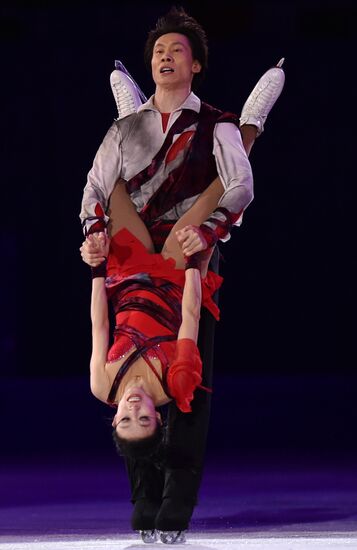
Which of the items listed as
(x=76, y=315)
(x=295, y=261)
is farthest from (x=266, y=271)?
(x=76, y=315)

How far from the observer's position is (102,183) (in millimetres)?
4090

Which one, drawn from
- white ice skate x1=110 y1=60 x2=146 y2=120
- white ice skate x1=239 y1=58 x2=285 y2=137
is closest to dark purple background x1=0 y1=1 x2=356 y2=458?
white ice skate x1=110 y1=60 x2=146 y2=120

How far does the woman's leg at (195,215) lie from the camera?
3957 millimetres

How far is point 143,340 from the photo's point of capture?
3850 mm

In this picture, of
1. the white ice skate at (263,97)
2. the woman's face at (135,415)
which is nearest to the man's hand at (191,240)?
the woman's face at (135,415)

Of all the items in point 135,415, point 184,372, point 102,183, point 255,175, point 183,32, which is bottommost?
point 135,415

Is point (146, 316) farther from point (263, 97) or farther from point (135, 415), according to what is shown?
point (263, 97)

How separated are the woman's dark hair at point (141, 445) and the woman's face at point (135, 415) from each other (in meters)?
0.02

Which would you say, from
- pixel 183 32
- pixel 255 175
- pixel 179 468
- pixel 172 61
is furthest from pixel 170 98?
pixel 255 175

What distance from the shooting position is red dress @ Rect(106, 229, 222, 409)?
151 inches

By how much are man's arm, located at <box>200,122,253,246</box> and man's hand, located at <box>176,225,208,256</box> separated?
30mm

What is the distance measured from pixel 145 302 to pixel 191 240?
0.85 ft

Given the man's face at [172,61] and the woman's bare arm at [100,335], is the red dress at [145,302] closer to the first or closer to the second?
the woman's bare arm at [100,335]

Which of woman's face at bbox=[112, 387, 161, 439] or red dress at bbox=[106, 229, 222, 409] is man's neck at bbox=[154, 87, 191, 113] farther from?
woman's face at bbox=[112, 387, 161, 439]
